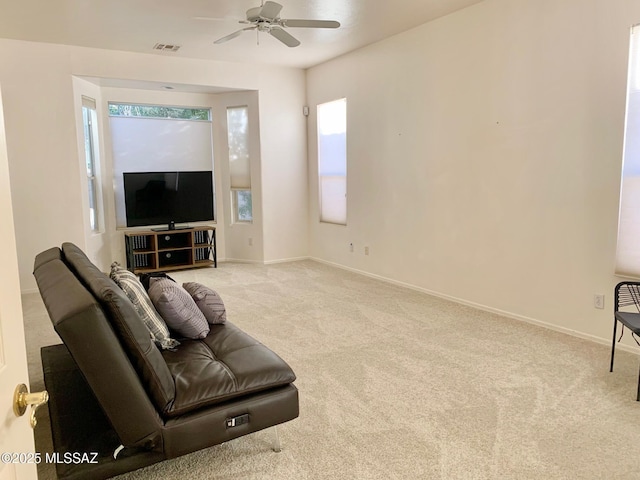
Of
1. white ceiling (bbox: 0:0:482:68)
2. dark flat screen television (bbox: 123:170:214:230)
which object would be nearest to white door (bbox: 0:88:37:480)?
white ceiling (bbox: 0:0:482:68)

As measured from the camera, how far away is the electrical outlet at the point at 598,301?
3629 mm

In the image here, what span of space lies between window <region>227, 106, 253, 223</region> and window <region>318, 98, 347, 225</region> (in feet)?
3.81

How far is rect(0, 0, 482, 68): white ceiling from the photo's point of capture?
4.29 metres

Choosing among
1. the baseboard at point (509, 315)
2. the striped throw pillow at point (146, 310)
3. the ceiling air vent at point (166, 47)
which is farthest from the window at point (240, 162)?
the striped throw pillow at point (146, 310)

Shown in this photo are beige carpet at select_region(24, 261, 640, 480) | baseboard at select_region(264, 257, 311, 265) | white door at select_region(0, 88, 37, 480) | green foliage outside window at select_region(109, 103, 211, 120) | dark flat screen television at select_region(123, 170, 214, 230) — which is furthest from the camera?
baseboard at select_region(264, 257, 311, 265)

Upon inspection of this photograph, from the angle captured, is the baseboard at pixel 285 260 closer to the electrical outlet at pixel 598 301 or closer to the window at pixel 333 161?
the window at pixel 333 161

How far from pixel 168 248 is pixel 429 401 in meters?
4.96

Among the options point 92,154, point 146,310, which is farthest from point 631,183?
point 92,154

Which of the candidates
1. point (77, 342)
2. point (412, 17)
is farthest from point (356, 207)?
point (77, 342)

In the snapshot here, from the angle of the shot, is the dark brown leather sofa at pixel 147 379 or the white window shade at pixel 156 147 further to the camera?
the white window shade at pixel 156 147

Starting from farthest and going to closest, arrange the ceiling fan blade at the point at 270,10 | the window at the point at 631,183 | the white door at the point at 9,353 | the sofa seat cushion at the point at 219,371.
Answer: the ceiling fan blade at the point at 270,10
the window at the point at 631,183
the sofa seat cushion at the point at 219,371
the white door at the point at 9,353

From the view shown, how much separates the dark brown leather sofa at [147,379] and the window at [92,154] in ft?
14.4

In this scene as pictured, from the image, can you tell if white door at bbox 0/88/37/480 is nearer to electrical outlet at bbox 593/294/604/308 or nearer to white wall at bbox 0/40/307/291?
electrical outlet at bbox 593/294/604/308

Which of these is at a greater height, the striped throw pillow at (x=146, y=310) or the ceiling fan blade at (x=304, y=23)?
the ceiling fan blade at (x=304, y=23)
